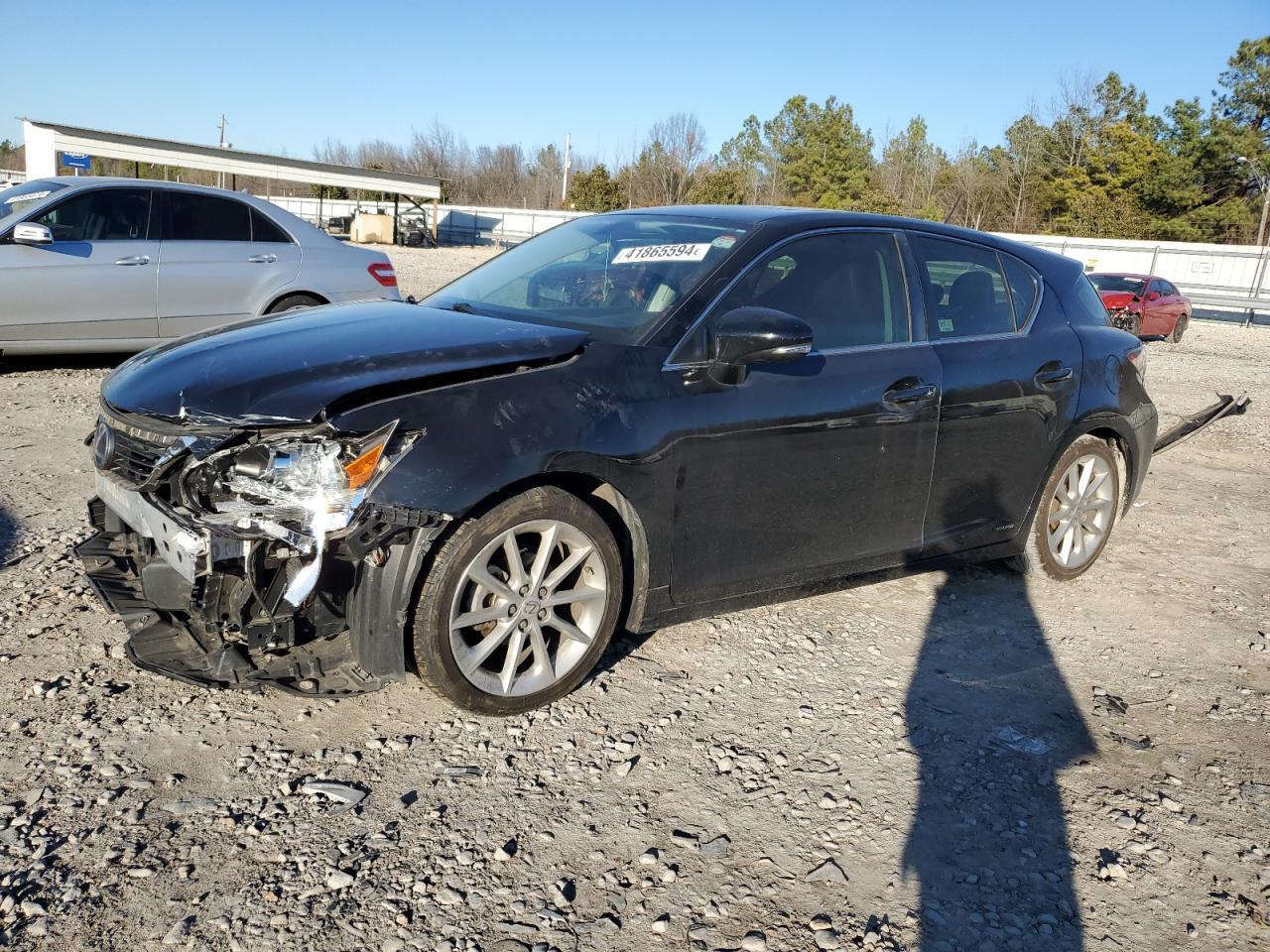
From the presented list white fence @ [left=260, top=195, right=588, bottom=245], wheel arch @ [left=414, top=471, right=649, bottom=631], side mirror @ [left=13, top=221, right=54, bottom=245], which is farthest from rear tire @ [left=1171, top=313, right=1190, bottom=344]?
white fence @ [left=260, top=195, right=588, bottom=245]

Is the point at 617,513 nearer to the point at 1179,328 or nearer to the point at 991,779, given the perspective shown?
the point at 991,779

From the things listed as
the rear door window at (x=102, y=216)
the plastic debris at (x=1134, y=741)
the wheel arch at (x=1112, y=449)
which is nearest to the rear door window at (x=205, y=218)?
the rear door window at (x=102, y=216)

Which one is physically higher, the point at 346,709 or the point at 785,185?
the point at 785,185

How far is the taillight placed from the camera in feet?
30.1

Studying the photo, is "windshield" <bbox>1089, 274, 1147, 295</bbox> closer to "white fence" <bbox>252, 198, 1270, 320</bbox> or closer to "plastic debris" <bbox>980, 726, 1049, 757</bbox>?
"white fence" <bbox>252, 198, 1270, 320</bbox>

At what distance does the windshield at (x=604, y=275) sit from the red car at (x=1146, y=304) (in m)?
19.3

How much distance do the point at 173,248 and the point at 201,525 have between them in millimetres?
6264

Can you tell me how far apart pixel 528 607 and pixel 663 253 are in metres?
1.60

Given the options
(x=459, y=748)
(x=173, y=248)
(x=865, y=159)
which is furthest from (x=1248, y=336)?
(x=865, y=159)

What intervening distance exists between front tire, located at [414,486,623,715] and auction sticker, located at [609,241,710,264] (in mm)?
1196

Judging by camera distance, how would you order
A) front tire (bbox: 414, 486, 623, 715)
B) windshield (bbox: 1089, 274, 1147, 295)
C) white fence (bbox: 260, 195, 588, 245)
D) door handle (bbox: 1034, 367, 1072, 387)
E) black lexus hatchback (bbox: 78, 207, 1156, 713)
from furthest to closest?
white fence (bbox: 260, 195, 588, 245) < windshield (bbox: 1089, 274, 1147, 295) < door handle (bbox: 1034, 367, 1072, 387) < front tire (bbox: 414, 486, 623, 715) < black lexus hatchback (bbox: 78, 207, 1156, 713)

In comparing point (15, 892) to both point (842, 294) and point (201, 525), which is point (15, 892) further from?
point (842, 294)

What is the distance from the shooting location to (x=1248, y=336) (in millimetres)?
25500

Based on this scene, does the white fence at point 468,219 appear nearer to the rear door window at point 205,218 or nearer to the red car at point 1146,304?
the red car at point 1146,304
